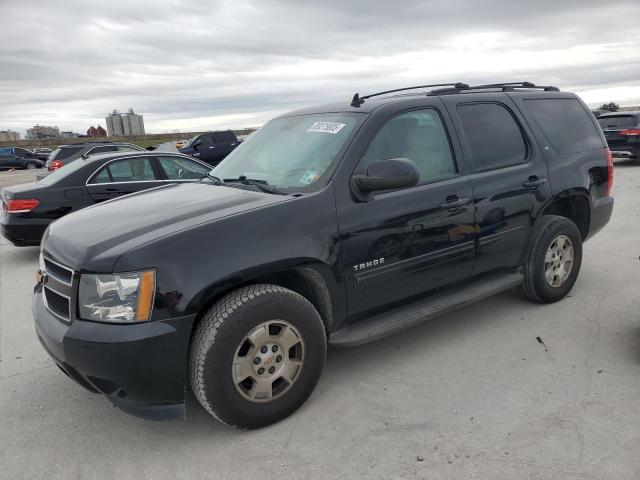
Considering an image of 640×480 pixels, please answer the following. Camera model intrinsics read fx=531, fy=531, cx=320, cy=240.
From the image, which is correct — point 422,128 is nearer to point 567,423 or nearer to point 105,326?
point 567,423

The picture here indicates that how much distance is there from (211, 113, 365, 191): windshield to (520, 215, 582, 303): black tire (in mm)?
1904

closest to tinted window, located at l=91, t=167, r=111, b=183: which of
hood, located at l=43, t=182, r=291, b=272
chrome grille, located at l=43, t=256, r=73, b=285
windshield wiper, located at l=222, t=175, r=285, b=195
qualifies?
hood, located at l=43, t=182, r=291, b=272

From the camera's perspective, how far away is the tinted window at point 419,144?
3508 millimetres

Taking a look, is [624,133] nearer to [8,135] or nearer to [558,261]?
[558,261]

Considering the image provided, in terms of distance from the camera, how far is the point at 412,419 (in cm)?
299

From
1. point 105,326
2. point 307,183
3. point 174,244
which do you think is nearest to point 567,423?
point 307,183

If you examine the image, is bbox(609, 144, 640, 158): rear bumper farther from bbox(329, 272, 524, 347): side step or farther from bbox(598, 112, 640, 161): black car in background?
bbox(329, 272, 524, 347): side step

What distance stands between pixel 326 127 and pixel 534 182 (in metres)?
1.80

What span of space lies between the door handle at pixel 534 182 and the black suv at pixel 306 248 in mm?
15

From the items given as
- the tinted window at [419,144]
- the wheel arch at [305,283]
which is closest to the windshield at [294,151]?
the tinted window at [419,144]

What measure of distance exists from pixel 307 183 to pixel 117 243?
1168 mm

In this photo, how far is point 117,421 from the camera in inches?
123

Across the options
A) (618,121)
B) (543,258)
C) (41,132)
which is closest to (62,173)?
(543,258)

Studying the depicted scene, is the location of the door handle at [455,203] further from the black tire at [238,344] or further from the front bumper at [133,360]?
the front bumper at [133,360]
